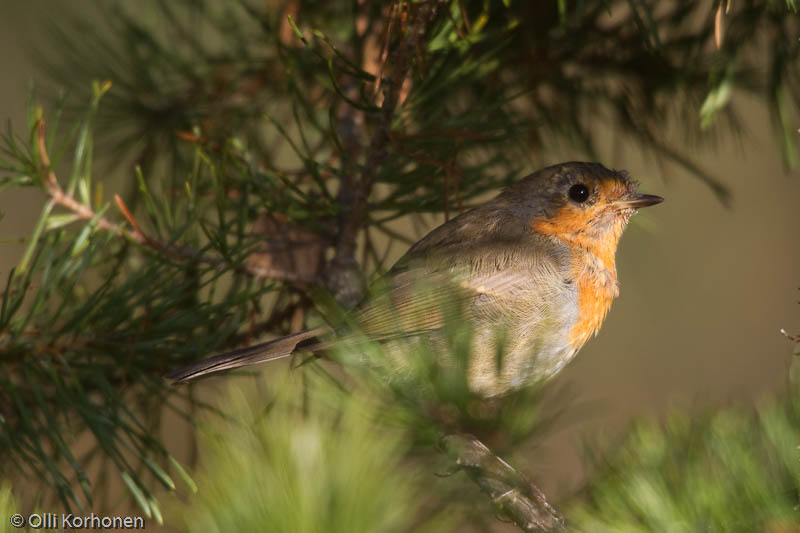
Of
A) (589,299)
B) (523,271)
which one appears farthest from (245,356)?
(589,299)

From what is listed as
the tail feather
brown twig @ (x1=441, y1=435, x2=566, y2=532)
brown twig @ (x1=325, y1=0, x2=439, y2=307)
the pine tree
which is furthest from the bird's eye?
brown twig @ (x1=441, y1=435, x2=566, y2=532)

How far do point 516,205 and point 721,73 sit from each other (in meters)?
0.84

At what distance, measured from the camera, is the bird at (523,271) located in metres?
1.79

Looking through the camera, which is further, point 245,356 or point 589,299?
point 589,299

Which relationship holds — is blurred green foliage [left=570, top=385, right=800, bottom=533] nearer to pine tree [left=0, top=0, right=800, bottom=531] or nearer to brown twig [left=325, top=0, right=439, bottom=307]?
pine tree [left=0, top=0, right=800, bottom=531]

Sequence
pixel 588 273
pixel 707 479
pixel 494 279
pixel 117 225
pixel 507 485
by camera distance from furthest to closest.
→ pixel 588 273 → pixel 494 279 → pixel 117 225 → pixel 507 485 → pixel 707 479

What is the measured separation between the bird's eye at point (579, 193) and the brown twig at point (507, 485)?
1491mm

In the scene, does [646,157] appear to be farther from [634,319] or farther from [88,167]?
[634,319]

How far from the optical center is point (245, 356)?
174 cm

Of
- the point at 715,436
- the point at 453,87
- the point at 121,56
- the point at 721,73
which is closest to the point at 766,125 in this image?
the point at 721,73

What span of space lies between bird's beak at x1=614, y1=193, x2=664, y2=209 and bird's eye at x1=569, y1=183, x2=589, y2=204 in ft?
0.32

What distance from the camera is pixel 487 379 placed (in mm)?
1031

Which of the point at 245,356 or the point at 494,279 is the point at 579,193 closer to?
the point at 494,279

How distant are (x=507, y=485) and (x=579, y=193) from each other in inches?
59.2
